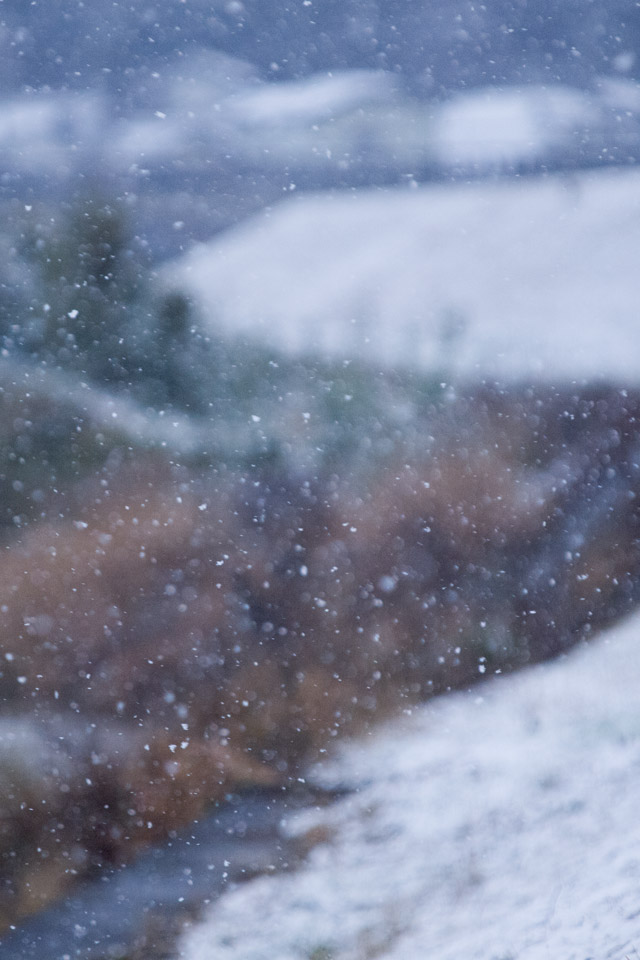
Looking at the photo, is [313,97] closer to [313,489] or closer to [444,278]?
[444,278]

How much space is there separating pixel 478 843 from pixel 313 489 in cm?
47

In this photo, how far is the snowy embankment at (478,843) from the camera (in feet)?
2.80

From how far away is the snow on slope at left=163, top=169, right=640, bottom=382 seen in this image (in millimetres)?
886

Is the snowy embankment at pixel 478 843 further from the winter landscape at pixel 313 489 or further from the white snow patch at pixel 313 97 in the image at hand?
the white snow patch at pixel 313 97

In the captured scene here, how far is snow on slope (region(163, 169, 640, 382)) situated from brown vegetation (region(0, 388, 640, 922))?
0.25 feet

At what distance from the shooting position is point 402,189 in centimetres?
91

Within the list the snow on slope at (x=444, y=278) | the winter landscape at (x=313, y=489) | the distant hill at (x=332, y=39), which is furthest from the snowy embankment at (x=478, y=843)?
the distant hill at (x=332, y=39)

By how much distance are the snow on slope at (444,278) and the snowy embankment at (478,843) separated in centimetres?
40

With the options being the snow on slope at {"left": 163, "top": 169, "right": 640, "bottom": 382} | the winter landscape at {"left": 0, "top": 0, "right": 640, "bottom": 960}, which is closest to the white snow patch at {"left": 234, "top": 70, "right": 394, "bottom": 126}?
the winter landscape at {"left": 0, "top": 0, "right": 640, "bottom": 960}

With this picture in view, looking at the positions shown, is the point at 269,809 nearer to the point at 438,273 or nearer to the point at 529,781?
the point at 529,781

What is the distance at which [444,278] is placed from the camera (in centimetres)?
90

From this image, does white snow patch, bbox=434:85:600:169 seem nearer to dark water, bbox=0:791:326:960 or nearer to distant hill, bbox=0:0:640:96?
distant hill, bbox=0:0:640:96

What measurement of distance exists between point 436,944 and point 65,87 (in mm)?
1128

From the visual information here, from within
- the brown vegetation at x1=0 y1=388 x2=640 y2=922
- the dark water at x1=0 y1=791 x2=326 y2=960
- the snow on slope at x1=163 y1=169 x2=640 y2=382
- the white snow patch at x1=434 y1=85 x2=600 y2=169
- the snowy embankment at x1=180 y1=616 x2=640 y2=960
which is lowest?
the snowy embankment at x1=180 y1=616 x2=640 y2=960
